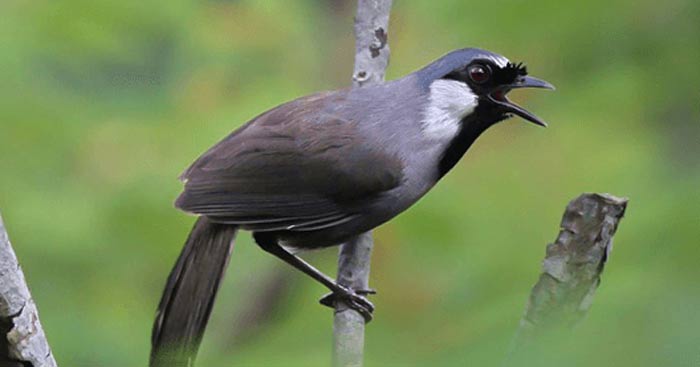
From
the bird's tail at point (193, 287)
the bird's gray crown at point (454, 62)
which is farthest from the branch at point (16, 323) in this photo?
the bird's gray crown at point (454, 62)

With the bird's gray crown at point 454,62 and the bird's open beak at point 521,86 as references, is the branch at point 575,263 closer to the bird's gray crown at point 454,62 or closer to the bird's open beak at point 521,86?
the bird's open beak at point 521,86

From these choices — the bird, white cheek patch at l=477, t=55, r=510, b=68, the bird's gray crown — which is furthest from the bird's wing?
white cheek patch at l=477, t=55, r=510, b=68

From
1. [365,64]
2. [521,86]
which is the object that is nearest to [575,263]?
[521,86]

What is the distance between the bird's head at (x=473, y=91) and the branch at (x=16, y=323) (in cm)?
172

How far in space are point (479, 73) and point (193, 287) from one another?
1.20 m

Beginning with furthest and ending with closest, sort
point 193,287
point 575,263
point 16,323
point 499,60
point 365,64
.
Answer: point 365,64
point 499,60
point 193,287
point 16,323
point 575,263

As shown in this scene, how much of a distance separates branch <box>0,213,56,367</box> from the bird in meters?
1.19

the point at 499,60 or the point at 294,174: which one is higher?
the point at 499,60

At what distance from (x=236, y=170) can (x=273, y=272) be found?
721 mm

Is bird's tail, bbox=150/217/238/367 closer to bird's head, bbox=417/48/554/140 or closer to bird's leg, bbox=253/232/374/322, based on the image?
bird's leg, bbox=253/232/374/322

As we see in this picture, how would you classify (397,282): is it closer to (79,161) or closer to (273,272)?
(273,272)

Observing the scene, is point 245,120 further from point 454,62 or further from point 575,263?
point 575,263

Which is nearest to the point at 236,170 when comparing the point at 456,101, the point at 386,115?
the point at 386,115

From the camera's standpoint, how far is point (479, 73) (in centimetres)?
341
